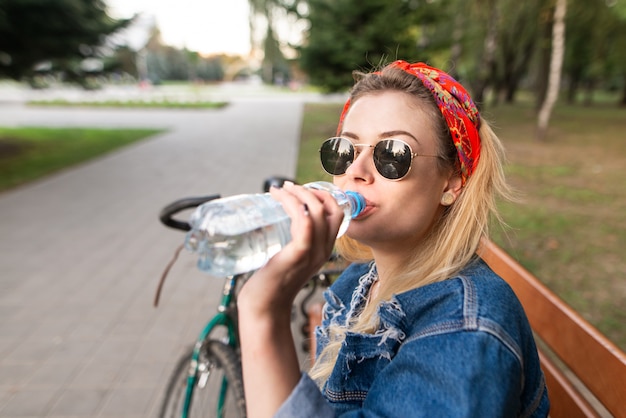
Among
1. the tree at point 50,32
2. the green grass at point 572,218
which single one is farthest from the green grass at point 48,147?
the green grass at point 572,218

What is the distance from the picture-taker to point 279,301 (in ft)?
2.84

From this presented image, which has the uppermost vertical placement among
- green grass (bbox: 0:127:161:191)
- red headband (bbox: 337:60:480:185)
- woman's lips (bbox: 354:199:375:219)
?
red headband (bbox: 337:60:480:185)

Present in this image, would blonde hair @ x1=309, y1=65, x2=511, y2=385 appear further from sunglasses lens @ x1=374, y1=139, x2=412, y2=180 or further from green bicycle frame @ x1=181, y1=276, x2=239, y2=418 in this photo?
green bicycle frame @ x1=181, y1=276, x2=239, y2=418

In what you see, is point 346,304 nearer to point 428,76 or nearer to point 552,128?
point 428,76

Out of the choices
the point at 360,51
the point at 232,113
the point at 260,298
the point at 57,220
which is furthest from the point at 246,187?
the point at 232,113

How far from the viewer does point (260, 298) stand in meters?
0.85

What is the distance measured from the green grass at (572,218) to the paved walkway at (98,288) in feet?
5.73

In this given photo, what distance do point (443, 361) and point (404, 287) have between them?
0.37 m

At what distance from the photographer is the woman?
2.73 feet

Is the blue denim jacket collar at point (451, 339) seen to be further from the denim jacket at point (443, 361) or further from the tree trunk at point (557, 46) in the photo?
the tree trunk at point (557, 46)

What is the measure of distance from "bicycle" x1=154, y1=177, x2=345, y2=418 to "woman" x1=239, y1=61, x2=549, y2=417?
1.97 feet

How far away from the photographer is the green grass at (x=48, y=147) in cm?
901

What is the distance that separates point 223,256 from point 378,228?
0.41 m

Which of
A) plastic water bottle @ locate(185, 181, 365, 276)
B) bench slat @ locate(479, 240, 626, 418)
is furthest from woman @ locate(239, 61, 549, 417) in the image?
bench slat @ locate(479, 240, 626, 418)
